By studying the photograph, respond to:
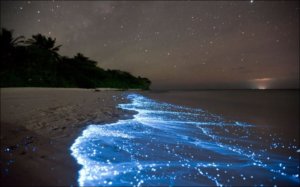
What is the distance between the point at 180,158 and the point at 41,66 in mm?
25778

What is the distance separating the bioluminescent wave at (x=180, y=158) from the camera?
2346 millimetres

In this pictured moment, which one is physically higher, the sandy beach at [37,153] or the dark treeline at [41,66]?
the dark treeline at [41,66]

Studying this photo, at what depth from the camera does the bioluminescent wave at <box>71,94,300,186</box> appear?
2346 millimetres

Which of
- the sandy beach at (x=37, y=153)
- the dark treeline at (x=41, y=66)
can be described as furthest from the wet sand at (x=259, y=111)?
the dark treeline at (x=41, y=66)

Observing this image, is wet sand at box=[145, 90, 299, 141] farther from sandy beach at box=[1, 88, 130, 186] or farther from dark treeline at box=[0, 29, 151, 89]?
dark treeline at box=[0, 29, 151, 89]

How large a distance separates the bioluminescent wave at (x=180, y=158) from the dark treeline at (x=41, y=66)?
744 inches

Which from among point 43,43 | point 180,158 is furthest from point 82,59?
point 180,158

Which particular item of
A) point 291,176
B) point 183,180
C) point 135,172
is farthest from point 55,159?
point 291,176

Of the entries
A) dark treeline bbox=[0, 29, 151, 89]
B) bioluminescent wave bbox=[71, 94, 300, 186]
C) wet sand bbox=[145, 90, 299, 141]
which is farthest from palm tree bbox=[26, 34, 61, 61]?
bioluminescent wave bbox=[71, 94, 300, 186]

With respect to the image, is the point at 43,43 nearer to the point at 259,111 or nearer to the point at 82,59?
the point at 82,59

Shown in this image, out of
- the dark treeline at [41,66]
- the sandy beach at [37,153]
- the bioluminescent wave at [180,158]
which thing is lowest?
the bioluminescent wave at [180,158]

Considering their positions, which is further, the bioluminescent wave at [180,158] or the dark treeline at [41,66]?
the dark treeline at [41,66]

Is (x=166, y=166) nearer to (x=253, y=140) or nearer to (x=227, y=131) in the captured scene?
(x=253, y=140)

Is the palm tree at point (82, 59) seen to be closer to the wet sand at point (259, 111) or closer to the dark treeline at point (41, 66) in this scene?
the dark treeline at point (41, 66)
